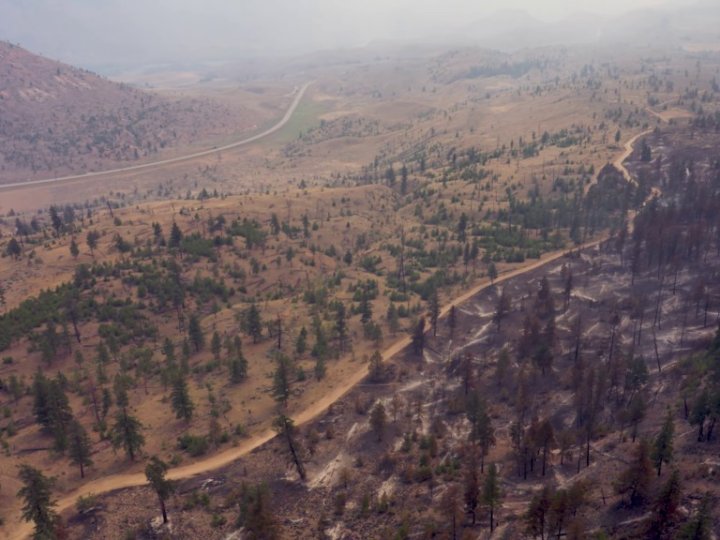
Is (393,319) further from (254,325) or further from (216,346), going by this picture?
(216,346)

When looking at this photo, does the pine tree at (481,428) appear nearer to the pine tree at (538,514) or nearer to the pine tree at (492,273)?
the pine tree at (538,514)

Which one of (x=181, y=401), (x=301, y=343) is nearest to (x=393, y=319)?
(x=301, y=343)

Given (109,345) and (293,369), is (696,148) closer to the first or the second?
(293,369)

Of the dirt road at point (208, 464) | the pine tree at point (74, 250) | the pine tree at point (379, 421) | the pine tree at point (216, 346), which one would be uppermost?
the pine tree at point (74, 250)

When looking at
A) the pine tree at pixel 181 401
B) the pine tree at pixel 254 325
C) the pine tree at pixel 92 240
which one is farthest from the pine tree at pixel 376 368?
the pine tree at pixel 92 240

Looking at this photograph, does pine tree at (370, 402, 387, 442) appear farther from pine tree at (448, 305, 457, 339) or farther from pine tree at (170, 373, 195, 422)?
pine tree at (448, 305, 457, 339)

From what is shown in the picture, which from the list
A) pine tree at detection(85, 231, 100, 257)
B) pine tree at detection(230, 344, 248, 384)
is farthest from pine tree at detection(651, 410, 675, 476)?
pine tree at detection(85, 231, 100, 257)

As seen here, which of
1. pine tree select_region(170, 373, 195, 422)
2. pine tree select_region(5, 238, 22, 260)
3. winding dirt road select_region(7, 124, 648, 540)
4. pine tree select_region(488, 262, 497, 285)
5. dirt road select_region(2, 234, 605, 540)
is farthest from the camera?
pine tree select_region(5, 238, 22, 260)
